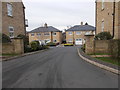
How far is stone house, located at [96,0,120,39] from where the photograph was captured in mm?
12094

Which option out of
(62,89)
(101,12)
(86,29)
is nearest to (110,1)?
(101,12)

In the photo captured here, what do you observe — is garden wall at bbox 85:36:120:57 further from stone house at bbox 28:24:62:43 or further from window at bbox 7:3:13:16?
stone house at bbox 28:24:62:43

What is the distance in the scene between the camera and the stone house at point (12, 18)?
17.6 metres

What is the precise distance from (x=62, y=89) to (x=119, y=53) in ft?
17.5

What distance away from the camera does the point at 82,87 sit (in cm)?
405

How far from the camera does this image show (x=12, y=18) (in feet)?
63.3

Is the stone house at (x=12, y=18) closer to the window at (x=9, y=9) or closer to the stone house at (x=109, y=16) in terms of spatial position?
the window at (x=9, y=9)

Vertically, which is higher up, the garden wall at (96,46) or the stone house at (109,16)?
the stone house at (109,16)

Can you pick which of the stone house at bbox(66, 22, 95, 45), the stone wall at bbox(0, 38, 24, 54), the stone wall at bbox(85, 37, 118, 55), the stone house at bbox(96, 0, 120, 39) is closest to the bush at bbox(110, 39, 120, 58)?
the stone wall at bbox(85, 37, 118, 55)

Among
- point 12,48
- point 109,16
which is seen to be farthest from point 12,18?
point 109,16

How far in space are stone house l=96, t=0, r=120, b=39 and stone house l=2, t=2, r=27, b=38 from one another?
14.4m

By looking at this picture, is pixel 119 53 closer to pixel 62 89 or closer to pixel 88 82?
pixel 88 82

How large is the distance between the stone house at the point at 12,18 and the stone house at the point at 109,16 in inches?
568

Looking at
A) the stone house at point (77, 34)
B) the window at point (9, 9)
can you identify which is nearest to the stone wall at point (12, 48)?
the window at point (9, 9)
